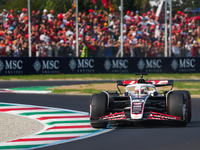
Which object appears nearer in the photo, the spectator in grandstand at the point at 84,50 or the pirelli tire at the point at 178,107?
the pirelli tire at the point at 178,107

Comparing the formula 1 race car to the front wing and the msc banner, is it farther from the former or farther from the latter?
the msc banner

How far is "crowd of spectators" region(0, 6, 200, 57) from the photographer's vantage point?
105 feet

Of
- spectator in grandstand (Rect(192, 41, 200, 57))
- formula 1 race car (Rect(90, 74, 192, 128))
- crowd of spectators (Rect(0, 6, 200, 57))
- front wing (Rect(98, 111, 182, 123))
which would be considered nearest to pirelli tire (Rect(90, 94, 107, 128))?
formula 1 race car (Rect(90, 74, 192, 128))

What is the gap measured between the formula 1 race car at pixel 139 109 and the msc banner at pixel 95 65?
65.6 ft

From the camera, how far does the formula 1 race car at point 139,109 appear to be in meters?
11.4

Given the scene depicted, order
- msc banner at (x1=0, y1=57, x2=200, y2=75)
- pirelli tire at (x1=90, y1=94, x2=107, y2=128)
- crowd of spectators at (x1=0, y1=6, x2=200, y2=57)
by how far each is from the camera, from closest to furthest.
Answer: pirelli tire at (x1=90, y1=94, x2=107, y2=128)
msc banner at (x1=0, y1=57, x2=200, y2=75)
crowd of spectators at (x1=0, y1=6, x2=200, y2=57)

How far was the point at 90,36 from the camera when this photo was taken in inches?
1341

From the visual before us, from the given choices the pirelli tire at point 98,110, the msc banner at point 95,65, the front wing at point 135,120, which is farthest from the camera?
the msc banner at point 95,65

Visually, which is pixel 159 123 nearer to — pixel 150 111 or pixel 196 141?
pixel 150 111

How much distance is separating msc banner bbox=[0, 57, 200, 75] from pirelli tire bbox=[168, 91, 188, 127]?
2084 cm

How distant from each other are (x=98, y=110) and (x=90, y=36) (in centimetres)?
2248

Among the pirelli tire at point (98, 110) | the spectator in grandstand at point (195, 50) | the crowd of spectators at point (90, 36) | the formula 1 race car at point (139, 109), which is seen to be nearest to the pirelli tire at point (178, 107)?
the formula 1 race car at point (139, 109)

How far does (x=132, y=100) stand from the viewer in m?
11.8

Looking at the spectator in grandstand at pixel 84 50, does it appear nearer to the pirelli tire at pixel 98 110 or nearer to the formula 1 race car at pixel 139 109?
the formula 1 race car at pixel 139 109
